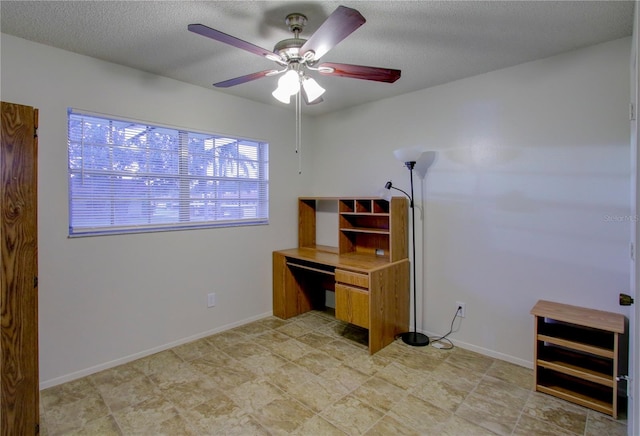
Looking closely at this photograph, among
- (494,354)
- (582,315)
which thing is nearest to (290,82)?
(582,315)

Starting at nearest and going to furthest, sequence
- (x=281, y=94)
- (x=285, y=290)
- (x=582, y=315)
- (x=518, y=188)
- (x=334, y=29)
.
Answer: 1. (x=334, y=29)
2. (x=281, y=94)
3. (x=582, y=315)
4. (x=518, y=188)
5. (x=285, y=290)

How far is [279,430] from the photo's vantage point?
1.93m

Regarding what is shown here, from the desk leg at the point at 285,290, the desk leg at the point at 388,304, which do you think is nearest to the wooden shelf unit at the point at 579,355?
the desk leg at the point at 388,304

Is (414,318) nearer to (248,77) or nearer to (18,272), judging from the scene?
(248,77)

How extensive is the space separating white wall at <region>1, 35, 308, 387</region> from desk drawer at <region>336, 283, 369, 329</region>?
107cm

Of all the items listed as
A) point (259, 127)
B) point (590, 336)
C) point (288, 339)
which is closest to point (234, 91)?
point (259, 127)

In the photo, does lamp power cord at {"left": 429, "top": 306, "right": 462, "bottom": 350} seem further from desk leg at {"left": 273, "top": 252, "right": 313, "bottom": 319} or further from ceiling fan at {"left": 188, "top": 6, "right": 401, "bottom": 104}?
ceiling fan at {"left": 188, "top": 6, "right": 401, "bottom": 104}

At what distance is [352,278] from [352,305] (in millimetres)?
246

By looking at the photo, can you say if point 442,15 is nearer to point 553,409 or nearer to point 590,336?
point 590,336

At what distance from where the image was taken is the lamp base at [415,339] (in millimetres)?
3002

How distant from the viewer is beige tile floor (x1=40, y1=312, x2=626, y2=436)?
1952 mm

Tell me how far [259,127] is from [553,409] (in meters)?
3.50

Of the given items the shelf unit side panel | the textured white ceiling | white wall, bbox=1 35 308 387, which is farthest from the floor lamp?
white wall, bbox=1 35 308 387

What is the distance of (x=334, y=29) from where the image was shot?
4.82 feet
